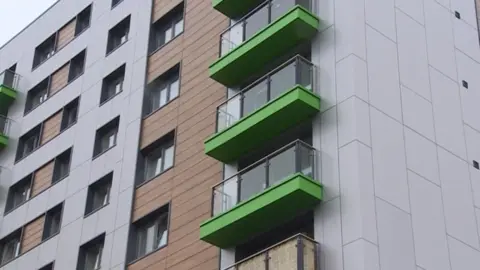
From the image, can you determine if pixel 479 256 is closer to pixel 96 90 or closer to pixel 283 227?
pixel 283 227

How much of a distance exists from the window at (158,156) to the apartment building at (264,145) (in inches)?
2.9

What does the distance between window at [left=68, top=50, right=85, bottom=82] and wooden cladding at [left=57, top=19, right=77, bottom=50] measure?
4.49 ft

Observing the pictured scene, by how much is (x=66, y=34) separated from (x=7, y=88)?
3.56m

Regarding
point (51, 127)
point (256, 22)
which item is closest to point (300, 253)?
point (256, 22)

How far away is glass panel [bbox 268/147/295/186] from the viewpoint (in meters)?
24.8

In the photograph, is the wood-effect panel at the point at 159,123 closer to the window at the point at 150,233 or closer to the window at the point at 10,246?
the window at the point at 150,233

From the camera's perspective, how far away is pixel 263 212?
24766 millimetres

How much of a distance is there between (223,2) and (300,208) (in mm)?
8767

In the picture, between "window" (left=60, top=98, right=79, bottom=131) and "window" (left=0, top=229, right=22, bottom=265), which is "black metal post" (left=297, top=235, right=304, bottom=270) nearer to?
"window" (left=60, top=98, right=79, bottom=131)

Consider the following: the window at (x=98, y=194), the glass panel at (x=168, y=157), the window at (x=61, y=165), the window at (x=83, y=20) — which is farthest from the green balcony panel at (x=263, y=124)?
the window at (x=83, y=20)

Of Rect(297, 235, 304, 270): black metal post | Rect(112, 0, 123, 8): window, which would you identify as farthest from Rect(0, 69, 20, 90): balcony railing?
Rect(297, 235, 304, 270): black metal post

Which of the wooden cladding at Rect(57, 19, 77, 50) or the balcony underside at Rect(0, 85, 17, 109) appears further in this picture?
the balcony underside at Rect(0, 85, 17, 109)

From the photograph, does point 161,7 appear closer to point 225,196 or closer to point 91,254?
point 91,254

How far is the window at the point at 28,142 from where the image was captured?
3999cm
